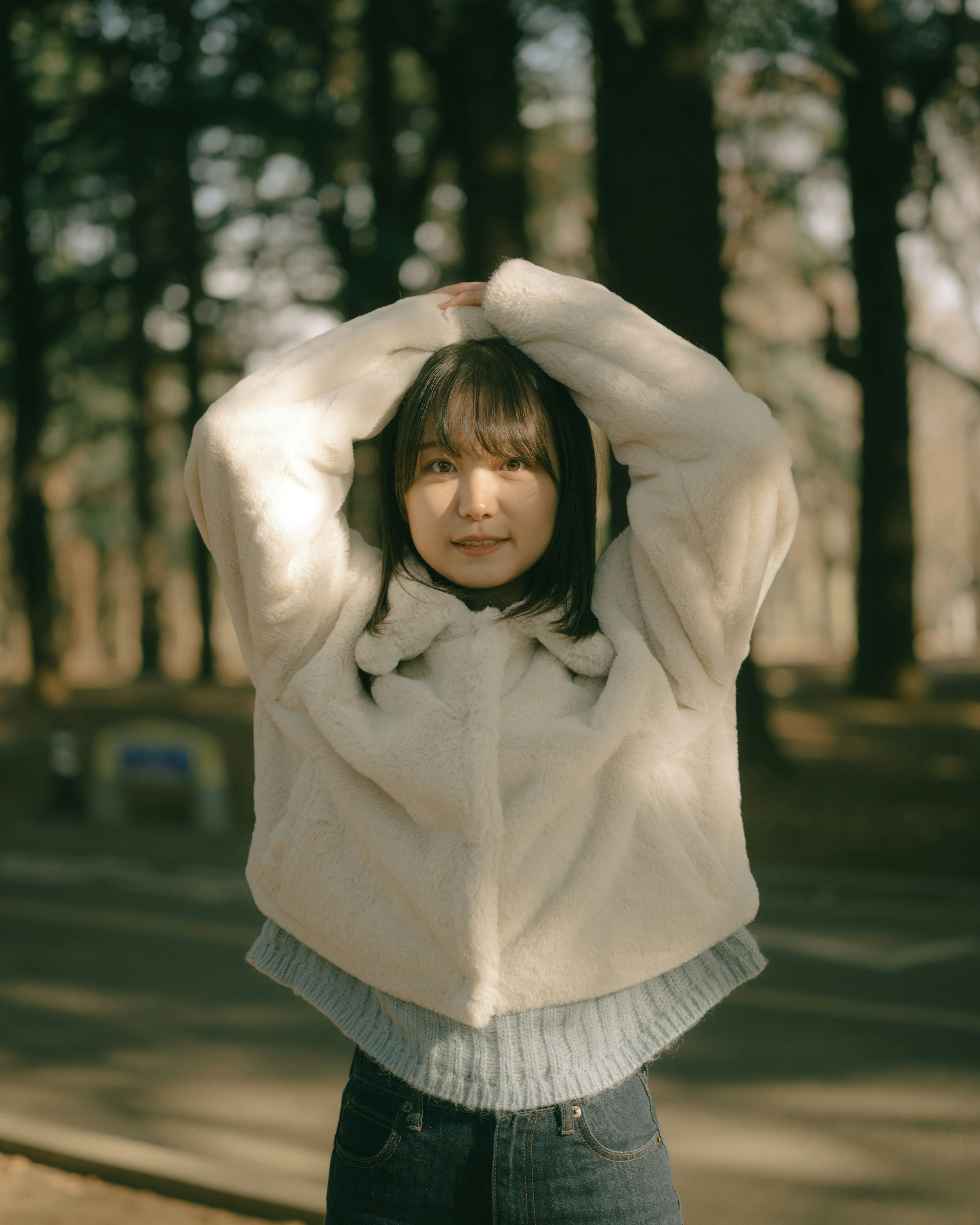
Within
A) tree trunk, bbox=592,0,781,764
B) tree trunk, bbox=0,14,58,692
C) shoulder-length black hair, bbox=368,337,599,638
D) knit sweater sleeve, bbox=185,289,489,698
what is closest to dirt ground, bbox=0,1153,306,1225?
knit sweater sleeve, bbox=185,289,489,698

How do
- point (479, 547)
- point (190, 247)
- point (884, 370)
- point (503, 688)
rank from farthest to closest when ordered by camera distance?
point (190, 247) → point (884, 370) → point (479, 547) → point (503, 688)

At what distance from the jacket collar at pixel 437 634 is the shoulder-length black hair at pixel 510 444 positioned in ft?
0.05

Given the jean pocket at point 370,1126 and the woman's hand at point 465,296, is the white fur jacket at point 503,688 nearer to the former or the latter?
the woman's hand at point 465,296

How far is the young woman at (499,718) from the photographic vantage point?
1.91m

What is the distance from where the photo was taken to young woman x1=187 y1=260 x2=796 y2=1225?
1914 millimetres

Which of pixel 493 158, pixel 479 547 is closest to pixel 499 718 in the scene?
pixel 479 547

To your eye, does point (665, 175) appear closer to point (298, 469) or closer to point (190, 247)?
point (298, 469)

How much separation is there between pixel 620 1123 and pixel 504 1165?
0.18 m

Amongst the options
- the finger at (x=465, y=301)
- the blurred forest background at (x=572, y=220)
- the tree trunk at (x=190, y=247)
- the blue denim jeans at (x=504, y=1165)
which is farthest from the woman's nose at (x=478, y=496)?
the tree trunk at (x=190, y=247)

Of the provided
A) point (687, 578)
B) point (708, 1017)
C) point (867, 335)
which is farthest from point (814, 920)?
point (867, 335)

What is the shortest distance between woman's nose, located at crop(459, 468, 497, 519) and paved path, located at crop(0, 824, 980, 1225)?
9.55 feet

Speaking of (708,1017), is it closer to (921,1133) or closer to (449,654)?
(921,1133)

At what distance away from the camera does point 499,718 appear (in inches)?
77.3

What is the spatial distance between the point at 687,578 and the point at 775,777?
10299 mm
